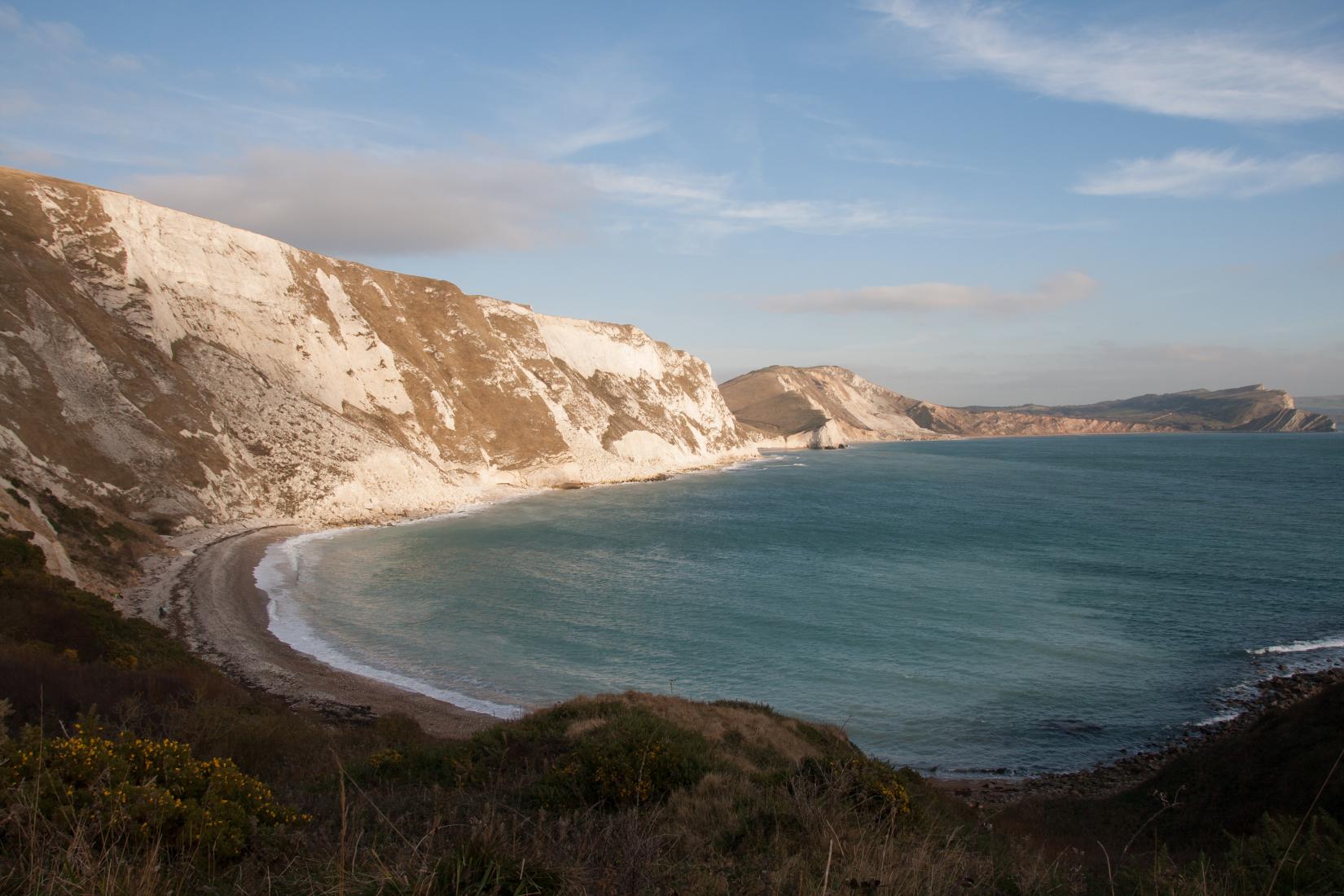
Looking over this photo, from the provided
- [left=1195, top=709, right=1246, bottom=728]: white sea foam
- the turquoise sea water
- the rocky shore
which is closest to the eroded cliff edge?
the turquoise sea water

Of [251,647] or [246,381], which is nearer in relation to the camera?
[251,647]

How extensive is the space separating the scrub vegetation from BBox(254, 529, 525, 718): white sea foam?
14.1 ft

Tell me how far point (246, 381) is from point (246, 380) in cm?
13

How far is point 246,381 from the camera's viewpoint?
52.8m

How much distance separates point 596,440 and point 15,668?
7463 centimetres

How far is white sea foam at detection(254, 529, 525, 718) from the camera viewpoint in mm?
21500

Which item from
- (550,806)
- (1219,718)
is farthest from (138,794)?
(1219,718)

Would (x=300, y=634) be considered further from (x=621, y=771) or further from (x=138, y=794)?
(x=138, y=794)

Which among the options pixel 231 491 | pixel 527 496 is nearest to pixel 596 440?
pixel 527 496

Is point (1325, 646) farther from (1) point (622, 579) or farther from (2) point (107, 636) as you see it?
(2) point (107, 636)

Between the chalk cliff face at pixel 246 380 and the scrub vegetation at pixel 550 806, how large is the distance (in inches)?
1058

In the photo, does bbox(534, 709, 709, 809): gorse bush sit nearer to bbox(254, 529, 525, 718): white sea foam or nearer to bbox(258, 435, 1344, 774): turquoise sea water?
bbox(258, 435, 1344, 774): turquoise sea water

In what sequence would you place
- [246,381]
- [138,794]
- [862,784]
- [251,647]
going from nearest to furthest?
[138,794] < [862,784] < [251,647] < [246,381]

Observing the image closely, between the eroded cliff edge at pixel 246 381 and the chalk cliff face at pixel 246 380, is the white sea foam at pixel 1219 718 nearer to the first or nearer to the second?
the eroded cliff edge at pixel 246 381
